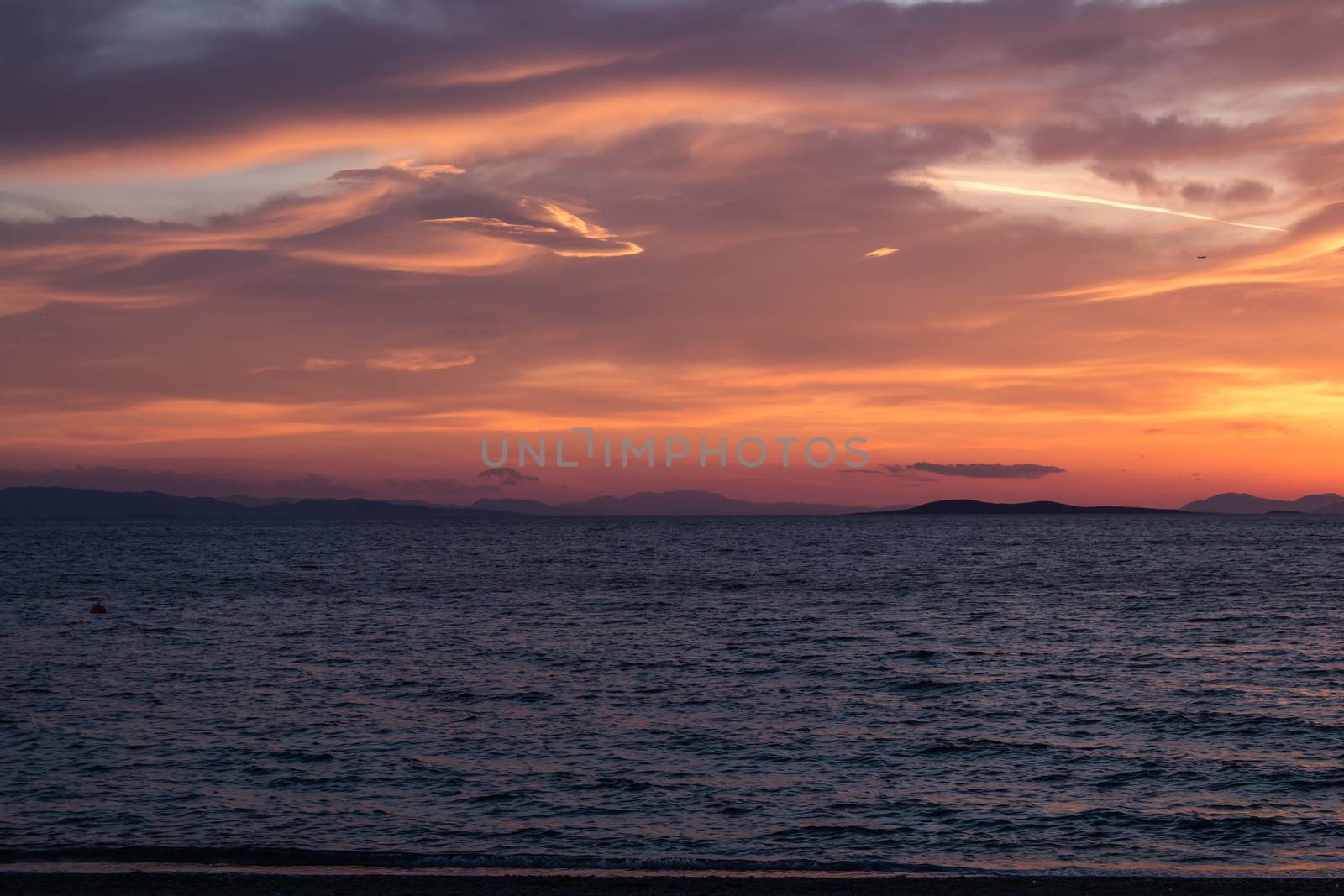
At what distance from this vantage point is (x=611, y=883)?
17797 millimetres

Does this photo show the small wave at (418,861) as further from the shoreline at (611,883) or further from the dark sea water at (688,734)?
the shoreline at (611,883)

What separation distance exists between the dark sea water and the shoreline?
4.56 feet

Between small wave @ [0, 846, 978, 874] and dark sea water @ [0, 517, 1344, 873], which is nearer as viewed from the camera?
small wave @ [0, 846, 978, 874]

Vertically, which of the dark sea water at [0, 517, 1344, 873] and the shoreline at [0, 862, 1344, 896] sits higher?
the shoreline at [0, 862, 1344, 896]

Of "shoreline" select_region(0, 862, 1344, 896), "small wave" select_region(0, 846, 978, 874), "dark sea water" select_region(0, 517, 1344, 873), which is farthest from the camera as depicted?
"dark sea water" select_region(0, 517, 1344, 873)

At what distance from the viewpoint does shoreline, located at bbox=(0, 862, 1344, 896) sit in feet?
56.6

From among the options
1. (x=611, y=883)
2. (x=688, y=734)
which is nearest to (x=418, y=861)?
(x=611, y=883)

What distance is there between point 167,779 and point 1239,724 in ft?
96.4

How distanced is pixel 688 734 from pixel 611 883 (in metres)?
13.8

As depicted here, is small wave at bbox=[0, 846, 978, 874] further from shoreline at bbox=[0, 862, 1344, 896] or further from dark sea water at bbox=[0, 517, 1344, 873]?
shoreline at bbox=[0, 862, 1344, 896]

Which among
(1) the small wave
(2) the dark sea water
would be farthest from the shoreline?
(2) the dark sea water

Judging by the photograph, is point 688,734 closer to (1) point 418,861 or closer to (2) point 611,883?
(1) point 418,861

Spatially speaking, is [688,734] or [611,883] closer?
[611,883]

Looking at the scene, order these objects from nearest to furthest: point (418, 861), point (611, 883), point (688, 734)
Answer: point (611, 883) → point (418, 861) → point (688, 734)
